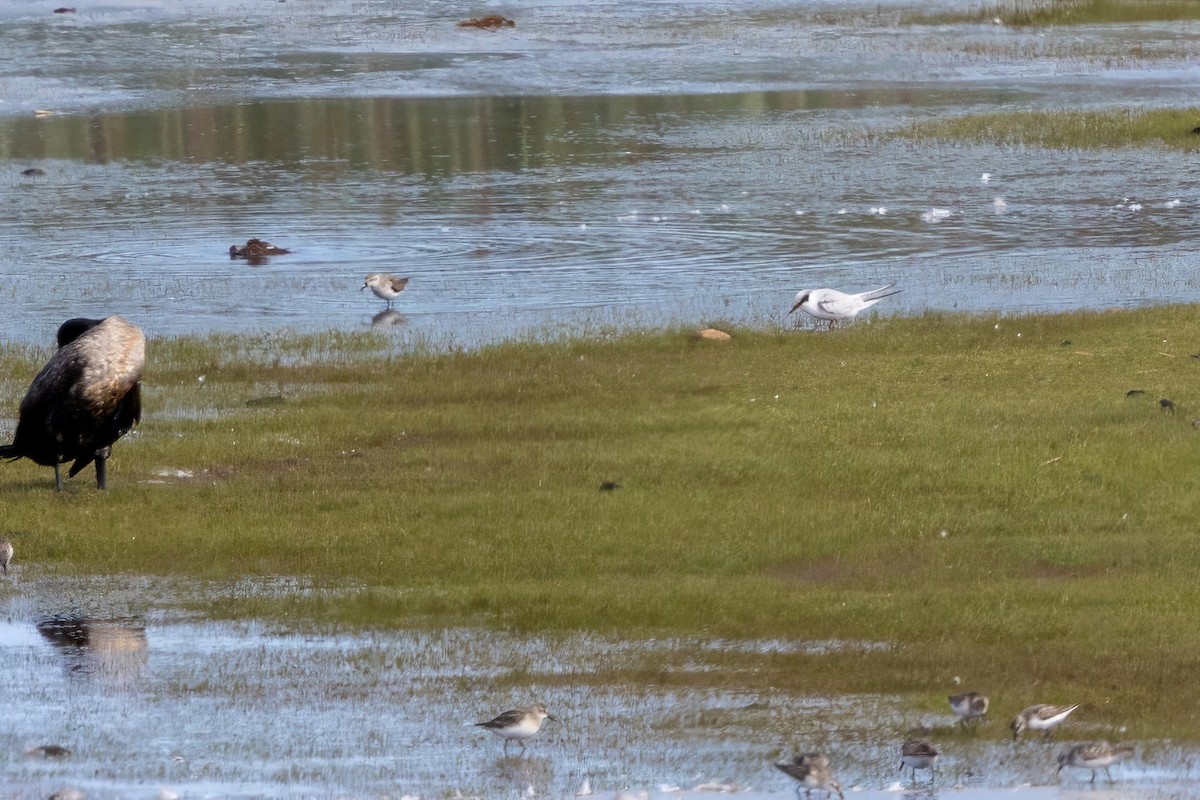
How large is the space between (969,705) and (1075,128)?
28.1 m

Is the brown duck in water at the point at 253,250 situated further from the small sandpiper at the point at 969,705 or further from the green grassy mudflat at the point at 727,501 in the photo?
the small sandpiper at the point at 969,705

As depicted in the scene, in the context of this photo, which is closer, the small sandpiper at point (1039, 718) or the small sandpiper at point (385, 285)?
the small sandpiper at point (1039, 718)

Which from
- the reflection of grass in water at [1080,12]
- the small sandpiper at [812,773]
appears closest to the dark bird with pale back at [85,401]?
the small sandpiper at [812,773]

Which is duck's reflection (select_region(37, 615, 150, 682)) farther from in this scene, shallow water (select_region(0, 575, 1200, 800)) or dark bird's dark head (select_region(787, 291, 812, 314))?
dark bird's dark head (select_region(787, 291, 812, 314))

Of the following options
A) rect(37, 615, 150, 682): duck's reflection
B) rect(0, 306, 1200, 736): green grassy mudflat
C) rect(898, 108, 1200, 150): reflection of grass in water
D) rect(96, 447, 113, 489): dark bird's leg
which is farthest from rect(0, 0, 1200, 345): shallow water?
rect(37, 615, 150, 682): duck's reflection

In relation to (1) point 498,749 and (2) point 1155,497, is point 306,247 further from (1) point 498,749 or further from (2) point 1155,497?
(1) point 498,749

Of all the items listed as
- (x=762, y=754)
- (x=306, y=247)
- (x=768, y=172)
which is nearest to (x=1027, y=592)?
(x=762, y=754)

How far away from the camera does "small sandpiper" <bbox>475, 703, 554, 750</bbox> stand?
8.89m

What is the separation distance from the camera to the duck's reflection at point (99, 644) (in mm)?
10500

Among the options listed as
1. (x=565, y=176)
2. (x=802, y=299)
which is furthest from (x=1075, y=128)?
(x=802, y=299)

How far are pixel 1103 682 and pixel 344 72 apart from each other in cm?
3877

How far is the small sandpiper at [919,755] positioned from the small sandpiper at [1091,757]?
598 mm

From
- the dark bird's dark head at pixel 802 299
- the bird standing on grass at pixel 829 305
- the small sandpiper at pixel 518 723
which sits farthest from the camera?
the dark bird's dark head at pixel 802 299

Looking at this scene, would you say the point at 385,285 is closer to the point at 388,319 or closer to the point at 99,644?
the point at 388,319
